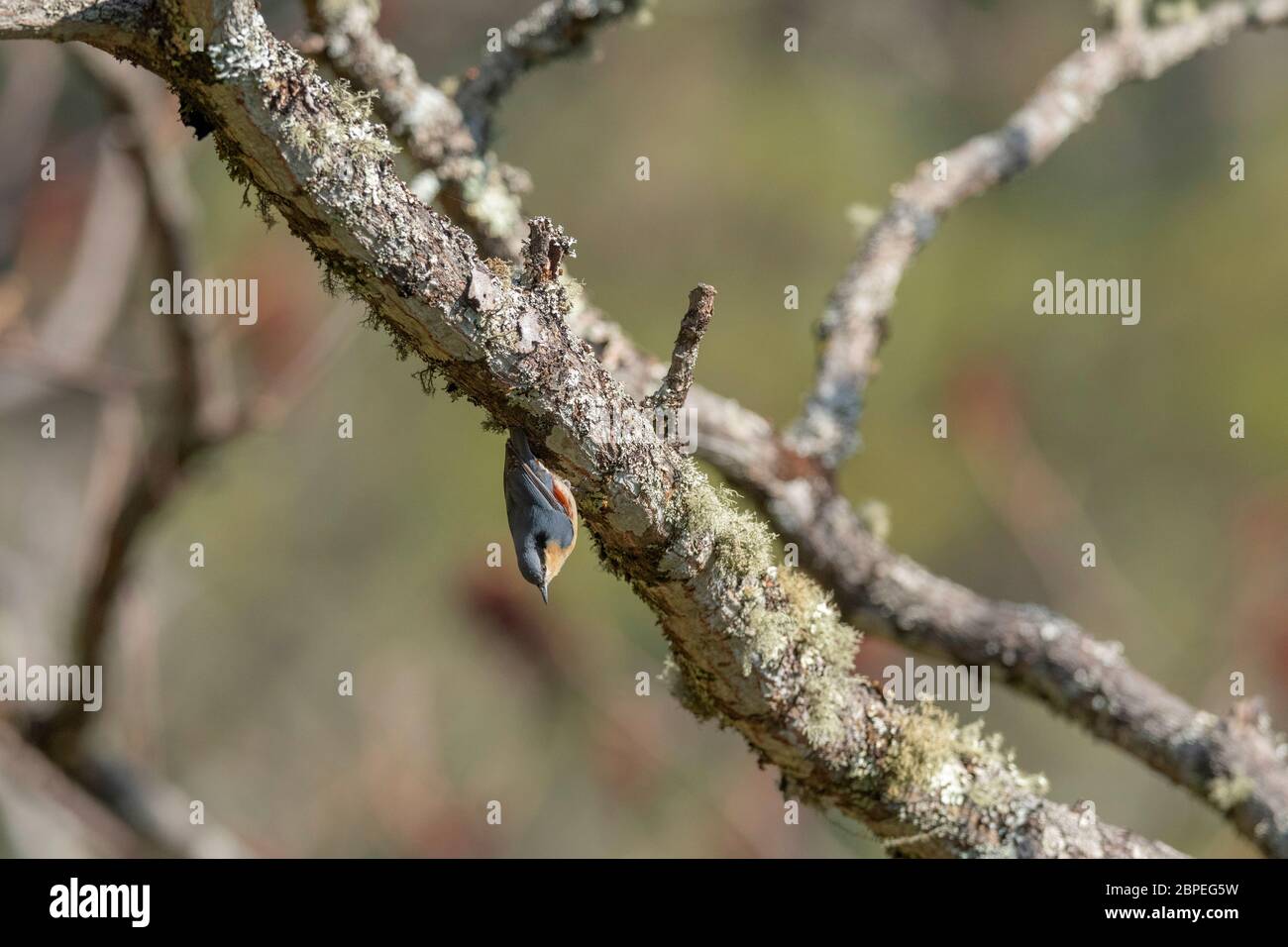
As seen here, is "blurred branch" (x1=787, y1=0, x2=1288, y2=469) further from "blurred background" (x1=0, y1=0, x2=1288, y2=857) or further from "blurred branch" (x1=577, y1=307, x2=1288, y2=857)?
"blurred background" (x1=0, y1=0, x2=1288, y2=857)

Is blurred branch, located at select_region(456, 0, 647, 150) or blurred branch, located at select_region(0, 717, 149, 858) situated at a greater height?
blurred branch, located at select_region(456, 0, 647, 150)

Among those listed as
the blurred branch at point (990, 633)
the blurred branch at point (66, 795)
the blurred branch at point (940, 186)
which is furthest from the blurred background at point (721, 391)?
the blurred branch at point (990, 633)

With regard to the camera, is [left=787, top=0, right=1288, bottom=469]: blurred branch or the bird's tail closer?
the bird's tail

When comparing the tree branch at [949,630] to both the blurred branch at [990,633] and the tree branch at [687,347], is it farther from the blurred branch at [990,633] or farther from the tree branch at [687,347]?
the tree branch at [687,347]

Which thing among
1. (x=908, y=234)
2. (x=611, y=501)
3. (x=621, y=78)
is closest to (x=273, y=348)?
(x=621, y=78)

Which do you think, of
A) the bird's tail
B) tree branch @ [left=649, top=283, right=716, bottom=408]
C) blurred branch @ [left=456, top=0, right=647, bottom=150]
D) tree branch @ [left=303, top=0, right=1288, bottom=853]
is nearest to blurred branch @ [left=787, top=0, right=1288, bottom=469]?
tree branch @ [left=303, top=0, right=1288, bottom=853]

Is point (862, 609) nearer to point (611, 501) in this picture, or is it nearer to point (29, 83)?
point (611, 501)

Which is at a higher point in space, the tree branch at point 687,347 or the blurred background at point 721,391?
the blurred background at point 721,391
